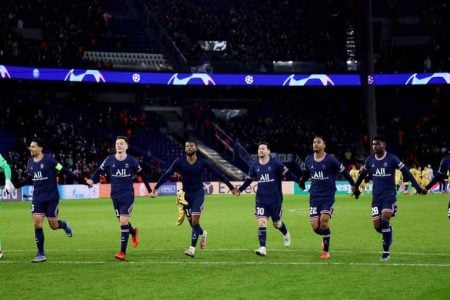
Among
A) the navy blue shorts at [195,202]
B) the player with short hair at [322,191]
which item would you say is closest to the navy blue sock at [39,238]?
the navy blue shorts at [195,202]

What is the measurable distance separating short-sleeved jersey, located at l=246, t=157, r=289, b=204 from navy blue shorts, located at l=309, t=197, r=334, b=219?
952 mm

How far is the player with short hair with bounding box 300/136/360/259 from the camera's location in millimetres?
15812

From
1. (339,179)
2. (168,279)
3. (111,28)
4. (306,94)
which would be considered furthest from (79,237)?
(306,94)

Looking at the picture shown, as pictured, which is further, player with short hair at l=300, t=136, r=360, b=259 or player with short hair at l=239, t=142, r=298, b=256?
player with short hair at l=239, t=142, r=298, b=256

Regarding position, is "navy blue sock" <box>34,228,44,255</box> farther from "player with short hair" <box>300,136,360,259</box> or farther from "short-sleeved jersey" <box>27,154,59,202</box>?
"player with short hair" <box>300,136,360,259</box>

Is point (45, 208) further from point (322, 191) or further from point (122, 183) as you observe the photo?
point (322, 191)

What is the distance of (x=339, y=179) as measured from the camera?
171 feet

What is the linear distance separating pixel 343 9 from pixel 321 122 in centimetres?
988

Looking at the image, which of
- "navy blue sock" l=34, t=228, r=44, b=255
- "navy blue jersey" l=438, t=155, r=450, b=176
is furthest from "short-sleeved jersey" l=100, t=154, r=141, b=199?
"navy blue jersey" l=438, t=155, r=450, b=176

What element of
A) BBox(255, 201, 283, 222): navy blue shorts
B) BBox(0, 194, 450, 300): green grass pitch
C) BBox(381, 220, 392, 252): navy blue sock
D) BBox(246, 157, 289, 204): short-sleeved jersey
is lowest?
BBox(0, 194, 450, 300): green grass pitch

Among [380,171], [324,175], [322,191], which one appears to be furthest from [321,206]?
[380,171]

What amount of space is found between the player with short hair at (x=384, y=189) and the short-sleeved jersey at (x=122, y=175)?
478cm

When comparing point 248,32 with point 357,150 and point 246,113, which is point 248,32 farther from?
point 357,150

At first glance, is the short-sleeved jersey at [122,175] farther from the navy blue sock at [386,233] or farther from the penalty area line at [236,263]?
the navy blue sock at [386,233]
